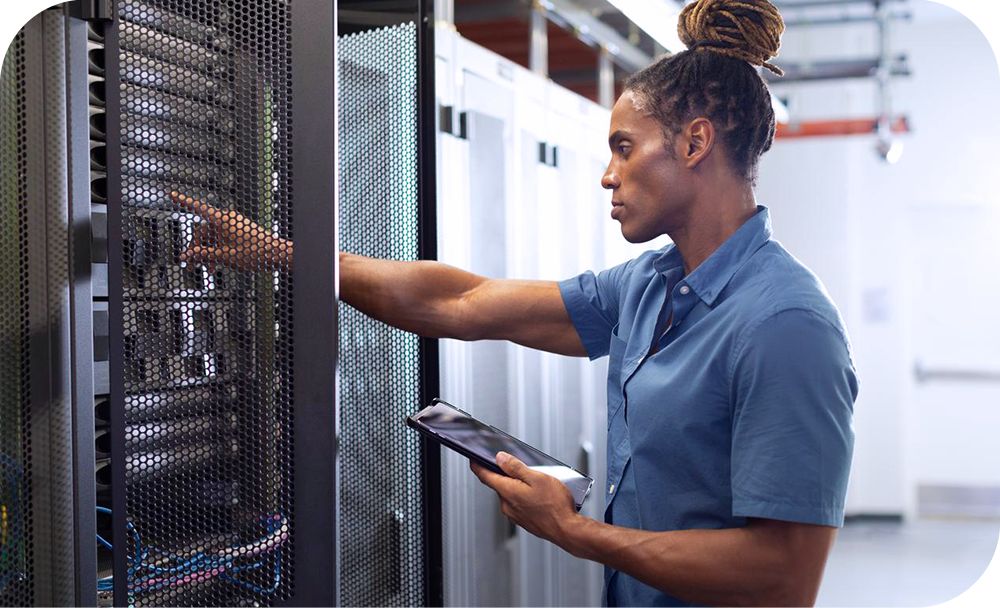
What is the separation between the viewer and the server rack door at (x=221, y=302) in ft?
3.68

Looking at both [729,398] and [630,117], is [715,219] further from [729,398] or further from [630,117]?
[729,398]

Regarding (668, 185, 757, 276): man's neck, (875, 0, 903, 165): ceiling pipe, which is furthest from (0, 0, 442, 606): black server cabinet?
(875, 0, 903, 165): ceiling pipe

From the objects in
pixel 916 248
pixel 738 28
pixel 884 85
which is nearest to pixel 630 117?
pixel 738 28

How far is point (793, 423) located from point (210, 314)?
2.53 feet

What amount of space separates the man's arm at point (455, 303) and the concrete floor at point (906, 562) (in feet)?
12.4

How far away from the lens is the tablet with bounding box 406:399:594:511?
4.39 ft

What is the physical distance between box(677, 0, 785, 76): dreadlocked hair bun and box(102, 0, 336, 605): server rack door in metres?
0.60

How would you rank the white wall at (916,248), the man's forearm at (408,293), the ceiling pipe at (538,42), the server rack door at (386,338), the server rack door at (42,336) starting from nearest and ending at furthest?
the server rack door at (42,336) < the man's forearm at (408,293) < the server rack door at (386,338) < the ceiling pipe at (538,42) < the white wall at (916,248)

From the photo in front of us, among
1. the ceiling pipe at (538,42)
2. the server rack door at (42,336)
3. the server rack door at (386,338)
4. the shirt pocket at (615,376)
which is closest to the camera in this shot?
the server rack door at (42,336)

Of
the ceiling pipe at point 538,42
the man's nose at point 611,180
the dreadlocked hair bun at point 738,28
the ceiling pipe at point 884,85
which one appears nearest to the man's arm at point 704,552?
the man's nose at point 611,180

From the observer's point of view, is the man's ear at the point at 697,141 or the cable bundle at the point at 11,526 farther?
the man's ear at the point at 697,141

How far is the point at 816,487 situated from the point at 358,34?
119cm

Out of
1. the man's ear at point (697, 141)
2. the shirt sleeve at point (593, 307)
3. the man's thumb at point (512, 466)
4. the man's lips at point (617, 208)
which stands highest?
the man's ear at point (697, 141)

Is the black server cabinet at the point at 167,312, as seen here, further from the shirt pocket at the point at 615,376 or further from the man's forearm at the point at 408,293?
the shirt pocket at the point at 615,376
